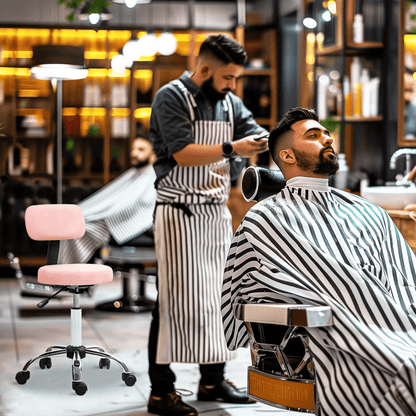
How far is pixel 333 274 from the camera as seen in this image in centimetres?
185

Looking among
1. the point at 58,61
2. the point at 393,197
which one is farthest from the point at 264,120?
the point at 393,197

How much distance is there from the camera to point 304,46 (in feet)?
19.8

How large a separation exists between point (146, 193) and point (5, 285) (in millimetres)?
1949

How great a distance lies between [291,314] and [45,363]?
195 cm

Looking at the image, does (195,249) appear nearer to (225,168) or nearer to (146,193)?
(225,168)

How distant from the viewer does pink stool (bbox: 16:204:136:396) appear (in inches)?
115

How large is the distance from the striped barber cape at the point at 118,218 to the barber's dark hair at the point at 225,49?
226 centimetres

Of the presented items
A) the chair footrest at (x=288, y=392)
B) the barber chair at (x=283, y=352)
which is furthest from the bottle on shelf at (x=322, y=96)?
the chair footrest at (x=288, y=392)

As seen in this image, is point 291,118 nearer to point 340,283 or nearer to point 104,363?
point 340,283

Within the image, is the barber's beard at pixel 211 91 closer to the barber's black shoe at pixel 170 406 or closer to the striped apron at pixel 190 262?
the striped apron at pixel 190 262

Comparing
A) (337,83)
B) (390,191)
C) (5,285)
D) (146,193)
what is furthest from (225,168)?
(5,285)

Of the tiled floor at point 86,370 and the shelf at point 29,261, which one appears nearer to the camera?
the tiled floor at point 86,370

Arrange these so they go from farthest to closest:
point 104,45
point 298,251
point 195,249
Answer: point 104,45 < point 195,249 < point 298,251

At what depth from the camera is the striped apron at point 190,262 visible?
2.74 m
